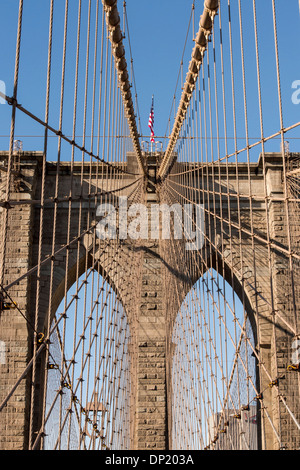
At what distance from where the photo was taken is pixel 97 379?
991 centimetres

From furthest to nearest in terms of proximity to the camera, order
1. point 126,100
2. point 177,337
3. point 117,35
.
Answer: point 177,337, point 126,100, point 117,35

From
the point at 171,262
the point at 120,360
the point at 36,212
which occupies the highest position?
the point at 36,212

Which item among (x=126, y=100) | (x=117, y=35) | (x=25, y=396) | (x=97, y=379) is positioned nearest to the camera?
(x=117, y=35)

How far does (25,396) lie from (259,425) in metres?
4.46

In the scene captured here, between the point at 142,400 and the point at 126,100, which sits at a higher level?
the point at 126,100

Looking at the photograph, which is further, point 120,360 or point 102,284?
point 120,360

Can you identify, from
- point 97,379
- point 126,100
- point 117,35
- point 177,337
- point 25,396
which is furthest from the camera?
point 177,337

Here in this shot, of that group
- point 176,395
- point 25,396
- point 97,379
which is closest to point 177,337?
point 176,395

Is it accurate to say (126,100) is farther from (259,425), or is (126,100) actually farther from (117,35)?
(259,425)

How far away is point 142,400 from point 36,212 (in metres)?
4.14

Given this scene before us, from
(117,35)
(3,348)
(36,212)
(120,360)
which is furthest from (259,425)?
(117,35)

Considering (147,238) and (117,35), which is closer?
(117,35)

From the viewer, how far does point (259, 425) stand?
44.7 ft

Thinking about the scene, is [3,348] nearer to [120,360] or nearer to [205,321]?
[120,360]
